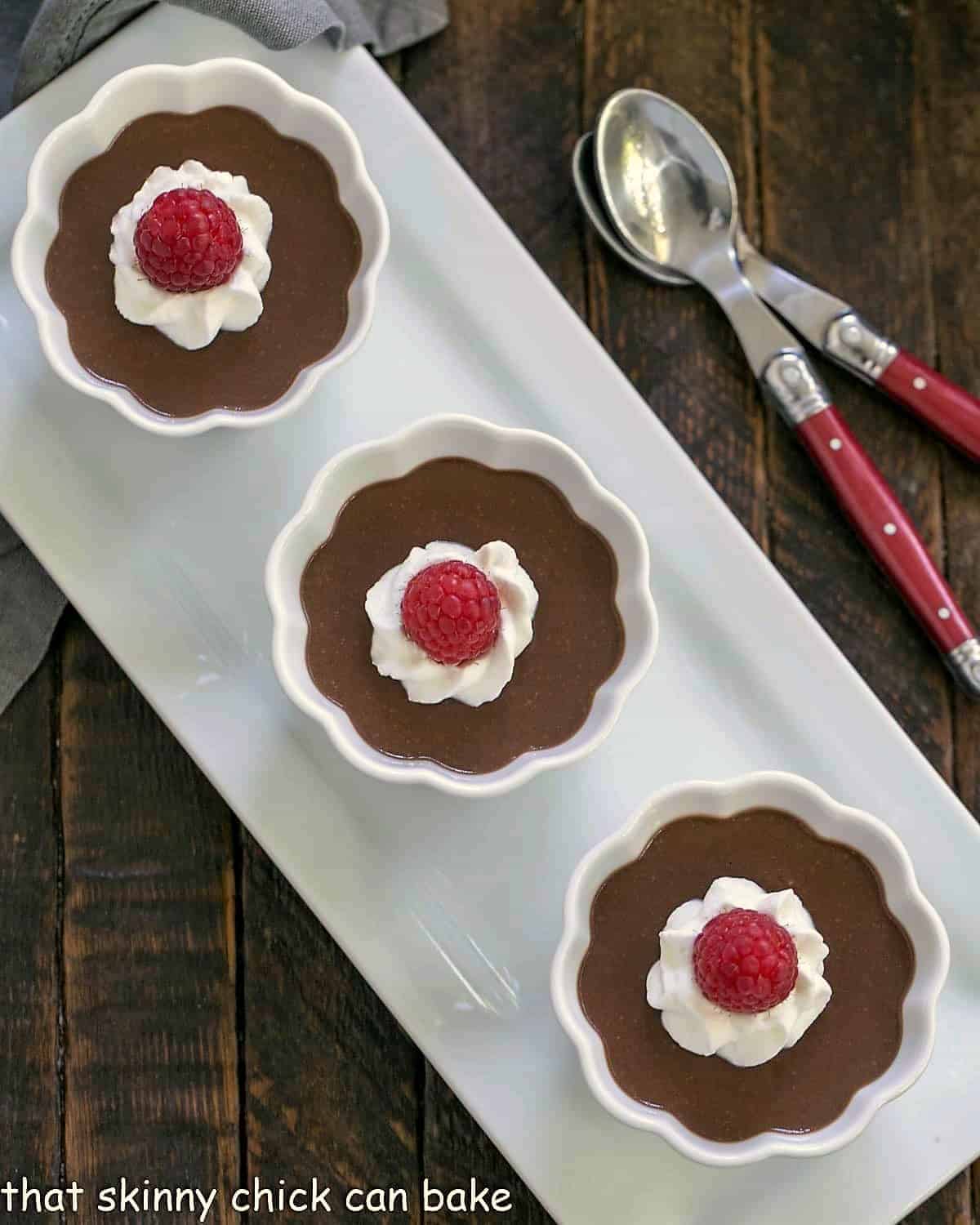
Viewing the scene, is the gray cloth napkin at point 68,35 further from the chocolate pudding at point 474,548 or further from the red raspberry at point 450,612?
the red raspberry at point 450,612

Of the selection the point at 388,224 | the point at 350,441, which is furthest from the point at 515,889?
the point at 388,224

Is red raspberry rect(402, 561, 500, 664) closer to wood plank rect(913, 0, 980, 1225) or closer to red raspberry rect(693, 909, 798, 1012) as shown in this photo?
red raspberry rect(693, 909, 798, 1012)

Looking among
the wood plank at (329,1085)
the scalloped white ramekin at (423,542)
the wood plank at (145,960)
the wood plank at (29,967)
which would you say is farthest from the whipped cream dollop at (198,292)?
the wood plank at (329,1085)

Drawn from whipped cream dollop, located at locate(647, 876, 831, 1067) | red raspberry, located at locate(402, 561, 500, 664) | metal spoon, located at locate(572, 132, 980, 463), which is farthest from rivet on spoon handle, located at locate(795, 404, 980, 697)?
red raspberry, located at locate(402, 561, 500, 664)

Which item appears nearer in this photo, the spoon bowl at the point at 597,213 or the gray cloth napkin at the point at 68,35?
the gray cloth napkin at the point at 68,35

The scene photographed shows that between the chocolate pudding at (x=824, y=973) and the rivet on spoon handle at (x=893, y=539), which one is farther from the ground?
the rivet on spoon handle at (x=893, y=539)

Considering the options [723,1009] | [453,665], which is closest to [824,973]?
[723,1009]
